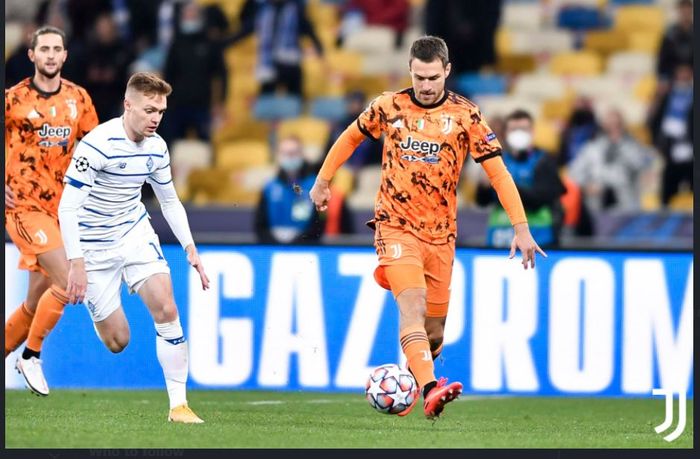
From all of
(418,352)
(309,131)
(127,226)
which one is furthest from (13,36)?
(418,352)

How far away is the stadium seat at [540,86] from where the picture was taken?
1886cm

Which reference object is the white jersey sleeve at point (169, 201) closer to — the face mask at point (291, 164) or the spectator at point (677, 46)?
the face mask at point (291, 164)

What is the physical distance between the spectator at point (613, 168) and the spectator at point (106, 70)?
501 centimetres

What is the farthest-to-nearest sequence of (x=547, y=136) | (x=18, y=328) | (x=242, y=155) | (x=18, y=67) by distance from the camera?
(x=547, y=136)
(x=242, y=155)
(x=18, y=67)
(x=18, y=328)

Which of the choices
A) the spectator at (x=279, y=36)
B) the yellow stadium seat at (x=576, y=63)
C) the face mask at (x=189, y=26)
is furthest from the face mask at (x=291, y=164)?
the yellow stadium seat at (x=576, y=63)

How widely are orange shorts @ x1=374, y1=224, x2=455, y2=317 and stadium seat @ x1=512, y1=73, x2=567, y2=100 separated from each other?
969 centimetres

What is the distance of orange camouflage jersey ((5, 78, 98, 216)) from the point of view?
34.1 ft

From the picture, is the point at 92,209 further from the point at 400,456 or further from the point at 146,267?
the point at 400,456

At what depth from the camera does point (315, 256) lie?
12.1 metres

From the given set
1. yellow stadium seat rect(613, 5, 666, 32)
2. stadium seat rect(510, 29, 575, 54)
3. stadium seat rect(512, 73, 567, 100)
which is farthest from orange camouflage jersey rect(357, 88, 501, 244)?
yellow stadium seat rect(613, 5, 666, 32)

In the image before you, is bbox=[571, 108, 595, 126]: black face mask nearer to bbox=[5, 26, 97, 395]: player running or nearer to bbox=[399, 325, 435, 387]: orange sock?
bbox=[5, 26, 97, 395]: player running

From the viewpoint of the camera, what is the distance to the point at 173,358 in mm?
9172

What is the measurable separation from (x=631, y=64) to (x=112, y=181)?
37.2 ft

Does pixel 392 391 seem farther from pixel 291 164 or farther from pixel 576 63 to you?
pixel 576 63
